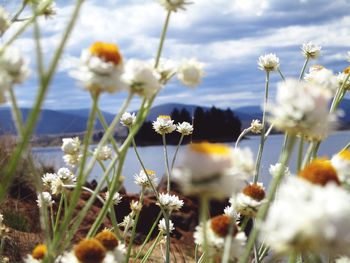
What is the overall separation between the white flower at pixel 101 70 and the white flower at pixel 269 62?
2137 millimetres

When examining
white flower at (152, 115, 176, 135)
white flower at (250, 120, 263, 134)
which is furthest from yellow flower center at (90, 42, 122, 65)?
white flower at (250, 120, 263, 134)

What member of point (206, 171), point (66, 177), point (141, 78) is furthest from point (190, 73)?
point (66, 177)

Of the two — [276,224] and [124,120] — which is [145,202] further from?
[276,224]

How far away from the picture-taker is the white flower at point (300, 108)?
1.49 metres

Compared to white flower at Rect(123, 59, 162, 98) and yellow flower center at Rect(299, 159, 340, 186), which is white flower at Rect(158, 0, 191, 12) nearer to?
white flower at Rect(123, 59, 162, 98)

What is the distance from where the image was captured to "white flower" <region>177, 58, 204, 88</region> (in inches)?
73.4

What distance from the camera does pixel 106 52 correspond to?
1.72 meters

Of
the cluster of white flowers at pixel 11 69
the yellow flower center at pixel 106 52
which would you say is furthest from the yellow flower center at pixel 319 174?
the cluster of white flowers at pixel 11 69

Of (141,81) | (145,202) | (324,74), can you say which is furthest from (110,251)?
(145,202)

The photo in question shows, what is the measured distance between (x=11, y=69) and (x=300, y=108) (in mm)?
769

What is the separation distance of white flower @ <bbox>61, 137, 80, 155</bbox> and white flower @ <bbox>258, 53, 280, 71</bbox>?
177cm

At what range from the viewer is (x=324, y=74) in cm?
234

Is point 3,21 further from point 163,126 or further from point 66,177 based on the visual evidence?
point 163,126

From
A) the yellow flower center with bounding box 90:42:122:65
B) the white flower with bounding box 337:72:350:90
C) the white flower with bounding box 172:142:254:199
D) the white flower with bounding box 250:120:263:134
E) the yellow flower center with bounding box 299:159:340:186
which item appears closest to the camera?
the white flower with bounding box 172:142:254:199
